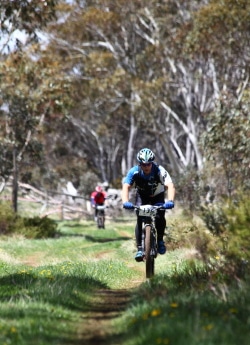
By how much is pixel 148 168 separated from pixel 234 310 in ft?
14.3

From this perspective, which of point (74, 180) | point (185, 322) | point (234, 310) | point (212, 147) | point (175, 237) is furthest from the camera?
point (74, 180)

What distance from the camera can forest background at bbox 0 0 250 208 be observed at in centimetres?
2789

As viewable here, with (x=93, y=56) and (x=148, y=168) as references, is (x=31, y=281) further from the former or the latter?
(x=93, y=56)

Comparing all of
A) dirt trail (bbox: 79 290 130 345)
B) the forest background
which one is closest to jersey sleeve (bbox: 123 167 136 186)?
dirt trail (bbox: 79 290 130 345)

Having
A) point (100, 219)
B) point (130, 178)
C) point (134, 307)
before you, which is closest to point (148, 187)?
point (130, 178)

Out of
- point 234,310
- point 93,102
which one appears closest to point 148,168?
point 234,310

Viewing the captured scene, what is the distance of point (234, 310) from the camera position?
6496mm

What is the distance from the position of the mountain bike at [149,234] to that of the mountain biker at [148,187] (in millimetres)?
123

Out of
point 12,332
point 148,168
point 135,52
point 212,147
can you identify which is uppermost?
point 135,52

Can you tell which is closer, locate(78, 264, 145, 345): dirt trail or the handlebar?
locate(78, 264, 145, 345): dirt trail

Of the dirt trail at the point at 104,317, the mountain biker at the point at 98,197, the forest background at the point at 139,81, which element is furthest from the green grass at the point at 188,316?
Result: the mountain biker at the point at 98,197

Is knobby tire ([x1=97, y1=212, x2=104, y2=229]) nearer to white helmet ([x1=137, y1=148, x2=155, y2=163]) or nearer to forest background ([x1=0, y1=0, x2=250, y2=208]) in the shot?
forest background ([x1=0, y1=0, x2=250, y2=208])

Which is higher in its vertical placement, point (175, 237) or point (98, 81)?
point (98, 81)

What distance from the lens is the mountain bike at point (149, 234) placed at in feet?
34.9
